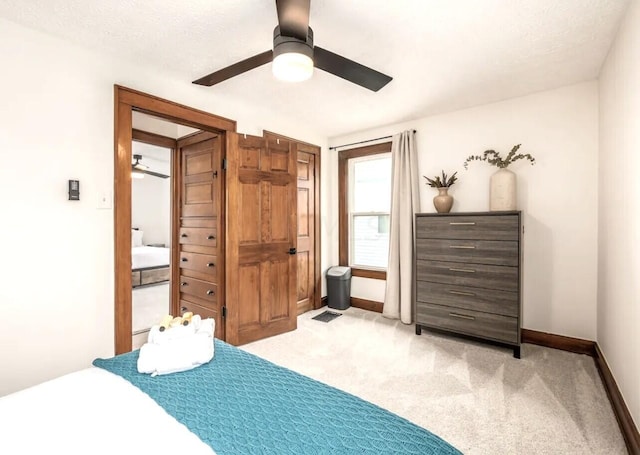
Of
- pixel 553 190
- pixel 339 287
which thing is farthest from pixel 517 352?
pixel 339 287

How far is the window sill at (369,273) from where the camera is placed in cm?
431

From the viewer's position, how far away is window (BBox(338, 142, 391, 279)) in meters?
4.36

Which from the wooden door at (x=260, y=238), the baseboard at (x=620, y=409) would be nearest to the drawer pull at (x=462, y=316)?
the baseboard at (x=620, y=409)

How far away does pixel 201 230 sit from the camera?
3.45 meters

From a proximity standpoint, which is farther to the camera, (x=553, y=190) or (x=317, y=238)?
(x=317, y=238)

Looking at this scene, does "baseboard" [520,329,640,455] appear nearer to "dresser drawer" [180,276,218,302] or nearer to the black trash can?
the black trash can

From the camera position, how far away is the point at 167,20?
2.02 metres

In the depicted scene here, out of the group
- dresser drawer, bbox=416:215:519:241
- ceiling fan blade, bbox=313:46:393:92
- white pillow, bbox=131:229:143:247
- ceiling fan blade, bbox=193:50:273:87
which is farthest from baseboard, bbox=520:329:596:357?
white pillow, bbox=131:229:143:247

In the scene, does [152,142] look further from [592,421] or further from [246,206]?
[592,421]

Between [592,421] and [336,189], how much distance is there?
3.64m

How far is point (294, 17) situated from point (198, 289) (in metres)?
2.87

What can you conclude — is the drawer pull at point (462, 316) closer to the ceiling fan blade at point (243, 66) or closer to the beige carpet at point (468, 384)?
the beige carpet at point (468, 384)

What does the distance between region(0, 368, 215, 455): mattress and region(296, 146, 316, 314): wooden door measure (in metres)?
3.14

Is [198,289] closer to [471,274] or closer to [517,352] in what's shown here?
[471,274]
